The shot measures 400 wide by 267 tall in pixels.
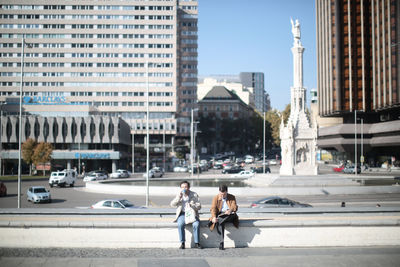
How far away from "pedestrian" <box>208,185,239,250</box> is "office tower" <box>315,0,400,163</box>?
258ft

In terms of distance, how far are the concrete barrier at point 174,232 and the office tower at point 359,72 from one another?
252ft

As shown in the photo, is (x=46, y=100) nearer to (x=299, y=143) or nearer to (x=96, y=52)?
(x=96, y=52)

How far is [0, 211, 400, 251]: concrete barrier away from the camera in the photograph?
10.3m

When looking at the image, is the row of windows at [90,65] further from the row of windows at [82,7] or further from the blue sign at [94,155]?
the blue sign at [94,155]

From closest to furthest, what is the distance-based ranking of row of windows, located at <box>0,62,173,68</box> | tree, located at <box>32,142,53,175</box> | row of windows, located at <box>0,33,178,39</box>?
tree, located at <box>32,142,53,175</box>
row of windows, located at <box>0,33,178,39</box>
row of windows, located at <box>0,62,173,68</box>

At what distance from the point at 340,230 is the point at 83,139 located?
260 feet

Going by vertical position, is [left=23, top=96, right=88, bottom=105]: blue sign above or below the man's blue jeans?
above

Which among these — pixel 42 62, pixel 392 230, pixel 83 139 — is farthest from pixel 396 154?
pixel 42 62

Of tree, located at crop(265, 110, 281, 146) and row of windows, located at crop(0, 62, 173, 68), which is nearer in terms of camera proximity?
row of windows, located at crop(0, 62, 173, 68)

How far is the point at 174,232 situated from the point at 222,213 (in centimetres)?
140

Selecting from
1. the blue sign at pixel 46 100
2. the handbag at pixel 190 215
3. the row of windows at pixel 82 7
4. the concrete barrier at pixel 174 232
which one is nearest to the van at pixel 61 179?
the concrete barrier at pixel 174 232

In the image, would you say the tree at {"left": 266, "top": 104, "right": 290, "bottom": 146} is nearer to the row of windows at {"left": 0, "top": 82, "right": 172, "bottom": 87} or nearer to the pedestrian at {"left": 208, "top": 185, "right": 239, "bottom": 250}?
the row of windows at {"left": 0, "top": 82, "right": 172, "bottom": 87}

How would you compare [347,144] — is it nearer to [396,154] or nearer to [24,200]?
[396,154]

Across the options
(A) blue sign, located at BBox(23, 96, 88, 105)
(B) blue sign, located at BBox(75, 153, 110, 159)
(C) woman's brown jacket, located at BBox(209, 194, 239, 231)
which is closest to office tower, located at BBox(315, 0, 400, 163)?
(B) blue sign, located at BBox(75, 153, 110, 159)
